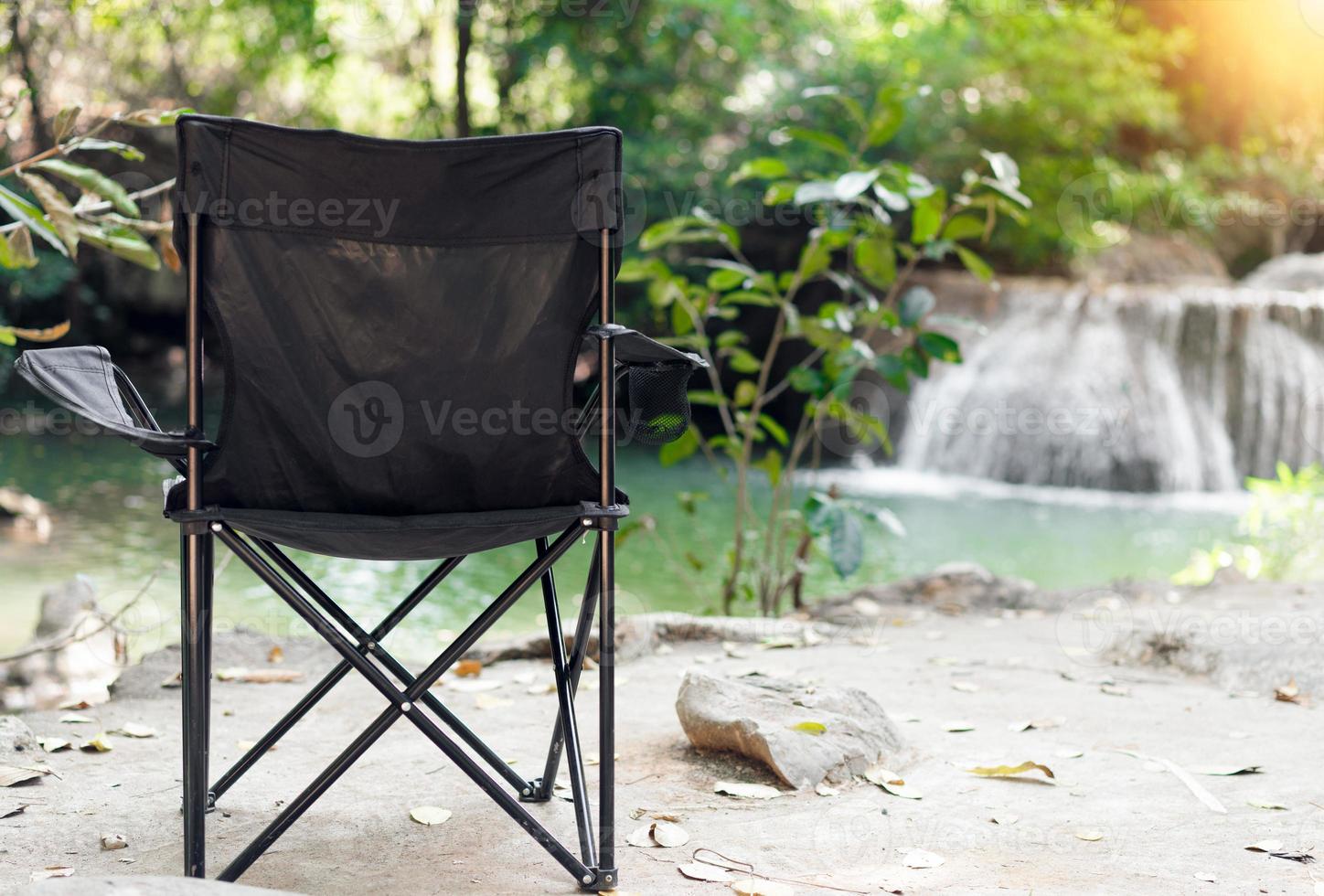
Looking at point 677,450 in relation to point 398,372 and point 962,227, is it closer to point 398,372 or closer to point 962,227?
point 962,227

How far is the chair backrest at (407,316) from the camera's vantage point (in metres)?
1.74

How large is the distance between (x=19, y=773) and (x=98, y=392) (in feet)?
2.91

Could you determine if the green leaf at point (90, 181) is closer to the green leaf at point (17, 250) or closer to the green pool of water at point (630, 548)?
the green leaf at point (17, 250)

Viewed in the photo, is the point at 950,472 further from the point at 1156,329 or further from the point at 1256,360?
the point at 1256,360

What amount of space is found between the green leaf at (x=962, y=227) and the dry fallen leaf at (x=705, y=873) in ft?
8.19

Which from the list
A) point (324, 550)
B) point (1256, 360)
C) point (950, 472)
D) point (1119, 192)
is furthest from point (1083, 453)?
point (324, 550)

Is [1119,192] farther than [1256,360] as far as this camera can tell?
Yes

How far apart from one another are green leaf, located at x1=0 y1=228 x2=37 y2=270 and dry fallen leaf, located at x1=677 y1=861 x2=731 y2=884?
1.93m

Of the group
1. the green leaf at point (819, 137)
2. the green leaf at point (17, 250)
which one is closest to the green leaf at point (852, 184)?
the green leaf at point (819, 137)

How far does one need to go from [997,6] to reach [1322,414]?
4958 millimetres

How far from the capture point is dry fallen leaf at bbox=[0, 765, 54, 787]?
7.13ft

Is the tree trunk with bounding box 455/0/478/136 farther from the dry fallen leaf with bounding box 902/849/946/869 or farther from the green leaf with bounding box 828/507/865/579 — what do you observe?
the dry fallen leaf with bounding box 902/849/946/869

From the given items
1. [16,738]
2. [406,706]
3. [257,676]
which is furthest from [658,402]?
[257,676]

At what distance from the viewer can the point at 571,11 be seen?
36.3 ft
